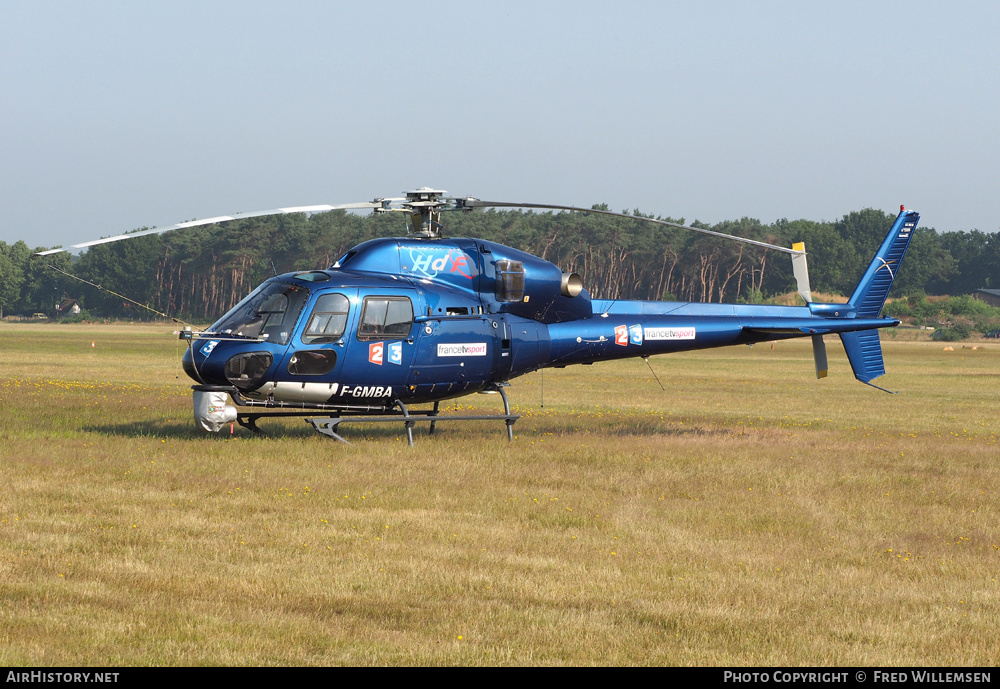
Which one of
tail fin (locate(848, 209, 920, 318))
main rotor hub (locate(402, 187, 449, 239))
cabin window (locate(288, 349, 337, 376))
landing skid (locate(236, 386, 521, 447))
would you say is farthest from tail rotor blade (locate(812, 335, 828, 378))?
cabin window (locate(288, 349, 337, 376))

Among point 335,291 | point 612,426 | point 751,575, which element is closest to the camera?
point 751,575

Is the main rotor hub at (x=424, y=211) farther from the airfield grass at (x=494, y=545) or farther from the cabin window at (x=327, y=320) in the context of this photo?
the airfield grass at (x=494, y=545)

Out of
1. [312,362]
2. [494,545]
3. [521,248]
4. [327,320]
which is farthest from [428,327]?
[521,248]

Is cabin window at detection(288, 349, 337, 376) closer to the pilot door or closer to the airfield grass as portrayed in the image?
the pilot door

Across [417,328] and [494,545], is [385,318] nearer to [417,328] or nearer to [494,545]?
[417,328]

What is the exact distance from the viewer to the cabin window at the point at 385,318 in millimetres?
16438

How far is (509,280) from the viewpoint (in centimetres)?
1780

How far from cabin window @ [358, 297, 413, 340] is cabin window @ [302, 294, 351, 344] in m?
0.32

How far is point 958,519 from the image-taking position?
11930 mm

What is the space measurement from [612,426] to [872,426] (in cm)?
576

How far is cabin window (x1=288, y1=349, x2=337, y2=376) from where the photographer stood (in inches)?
628

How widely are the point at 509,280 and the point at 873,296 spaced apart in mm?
8149
